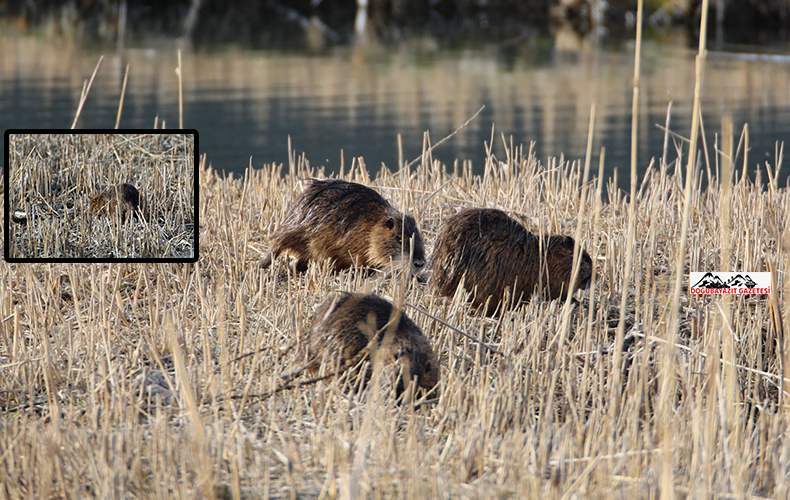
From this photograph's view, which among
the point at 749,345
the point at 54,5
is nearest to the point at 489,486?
the point at 749,345

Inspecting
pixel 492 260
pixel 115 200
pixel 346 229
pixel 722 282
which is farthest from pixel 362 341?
pixel 722 282

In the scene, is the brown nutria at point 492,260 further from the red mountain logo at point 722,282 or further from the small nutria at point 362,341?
the small nutria at point 362,341

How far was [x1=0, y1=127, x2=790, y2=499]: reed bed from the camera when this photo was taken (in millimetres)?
2443

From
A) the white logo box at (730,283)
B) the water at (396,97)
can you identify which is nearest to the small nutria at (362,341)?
the white logo box at (730,283)

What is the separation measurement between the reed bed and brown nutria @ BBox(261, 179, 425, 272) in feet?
0.37

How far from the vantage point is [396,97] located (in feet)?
58.8

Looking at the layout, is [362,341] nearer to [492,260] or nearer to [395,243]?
[492,260]

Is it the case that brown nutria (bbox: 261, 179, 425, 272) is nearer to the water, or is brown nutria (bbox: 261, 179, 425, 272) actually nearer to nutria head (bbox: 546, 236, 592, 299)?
nutria head (bbox: 546, 236, 592, 299)

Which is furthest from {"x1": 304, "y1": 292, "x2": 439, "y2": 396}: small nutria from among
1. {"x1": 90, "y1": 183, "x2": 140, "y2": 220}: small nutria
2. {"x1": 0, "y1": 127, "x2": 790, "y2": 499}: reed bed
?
{"x1": 90, "y1": 183, "x2": 140, "y2": 220}: small nutria

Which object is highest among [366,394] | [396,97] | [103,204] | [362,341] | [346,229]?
[396,97]

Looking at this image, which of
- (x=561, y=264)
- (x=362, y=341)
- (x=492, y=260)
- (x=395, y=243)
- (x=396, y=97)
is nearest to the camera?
(x=362, y=341)

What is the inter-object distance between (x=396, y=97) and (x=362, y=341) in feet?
50.2

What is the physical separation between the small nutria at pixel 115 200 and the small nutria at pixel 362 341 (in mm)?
1376

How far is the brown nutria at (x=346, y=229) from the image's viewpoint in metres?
4.22
